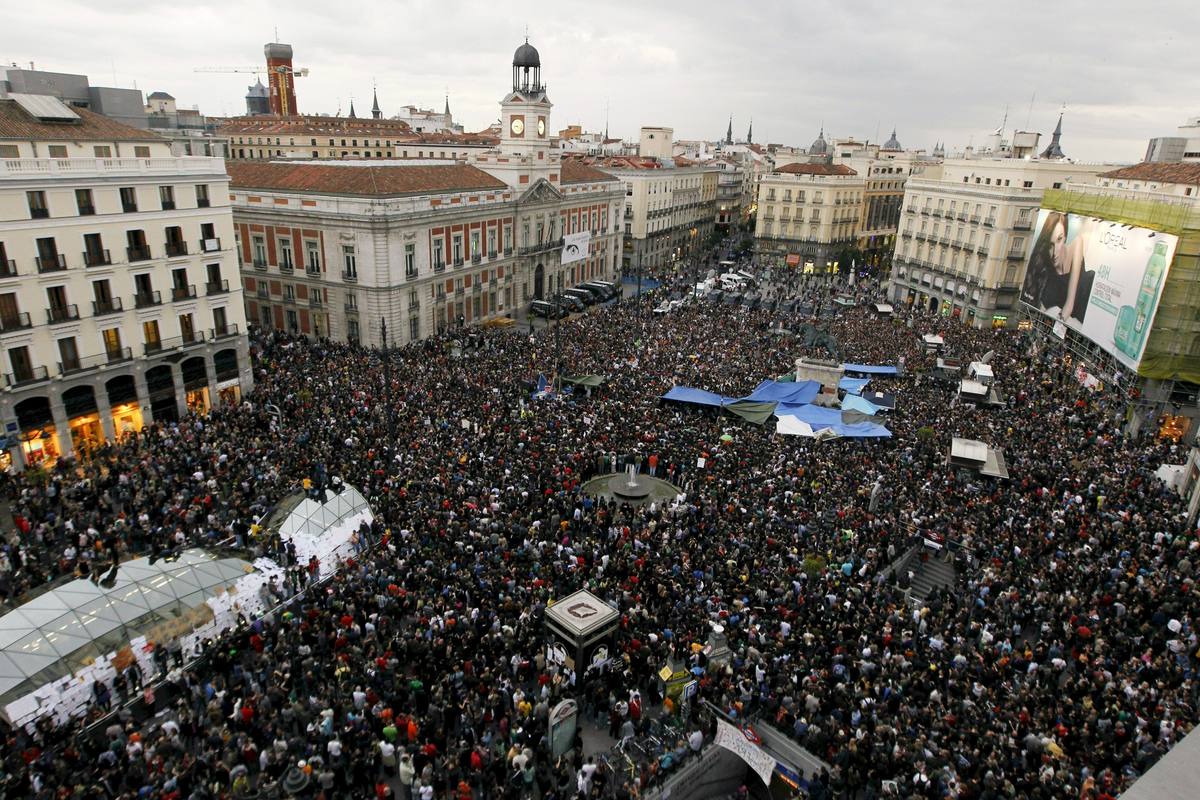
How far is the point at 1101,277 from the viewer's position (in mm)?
39438

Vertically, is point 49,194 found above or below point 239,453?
above

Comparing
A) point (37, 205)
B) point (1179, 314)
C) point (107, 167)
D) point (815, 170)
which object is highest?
point (815, 170)

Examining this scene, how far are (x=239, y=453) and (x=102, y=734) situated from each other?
11.9 meters

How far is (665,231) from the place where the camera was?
8512 cm

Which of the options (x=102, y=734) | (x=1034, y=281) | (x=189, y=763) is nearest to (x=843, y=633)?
(x=189, y=763)

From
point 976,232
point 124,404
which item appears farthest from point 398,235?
point 976,232

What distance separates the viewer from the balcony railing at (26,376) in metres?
25.2

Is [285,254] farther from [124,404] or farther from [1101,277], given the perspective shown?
[1101,277]

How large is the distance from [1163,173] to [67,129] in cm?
5917

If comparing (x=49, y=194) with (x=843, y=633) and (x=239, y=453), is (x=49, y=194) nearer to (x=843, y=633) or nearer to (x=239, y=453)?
(x=239, y=453)

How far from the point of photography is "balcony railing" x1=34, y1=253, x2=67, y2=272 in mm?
25750

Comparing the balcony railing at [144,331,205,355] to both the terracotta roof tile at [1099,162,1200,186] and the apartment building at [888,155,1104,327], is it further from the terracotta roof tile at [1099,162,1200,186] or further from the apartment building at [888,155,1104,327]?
the apartment building at [888,155,1104,327]

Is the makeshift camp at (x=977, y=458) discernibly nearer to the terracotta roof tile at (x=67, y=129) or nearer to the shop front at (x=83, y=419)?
the shop front at (x=83, y=419)

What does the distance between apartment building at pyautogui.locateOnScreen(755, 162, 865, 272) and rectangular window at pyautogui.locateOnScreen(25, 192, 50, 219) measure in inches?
2836
